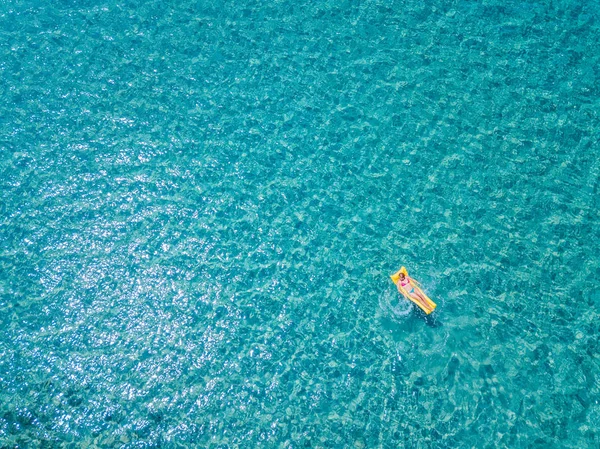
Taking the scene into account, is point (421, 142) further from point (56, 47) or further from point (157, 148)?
point (56, 47)

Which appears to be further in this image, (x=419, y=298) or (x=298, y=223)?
(x=298, y=223)

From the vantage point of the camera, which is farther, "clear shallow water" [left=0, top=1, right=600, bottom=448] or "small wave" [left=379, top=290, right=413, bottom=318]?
"small wave" [left=379, top=290, right=413, bottom=318]

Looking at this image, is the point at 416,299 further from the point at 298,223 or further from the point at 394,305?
the point at 298,223

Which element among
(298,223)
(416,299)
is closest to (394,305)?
(416,299)

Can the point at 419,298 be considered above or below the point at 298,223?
below

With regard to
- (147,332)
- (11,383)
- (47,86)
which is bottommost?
(147,332)

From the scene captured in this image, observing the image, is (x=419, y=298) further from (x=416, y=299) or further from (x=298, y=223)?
(x=298, y=223)

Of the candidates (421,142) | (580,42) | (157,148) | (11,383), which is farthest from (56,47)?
(580,42)

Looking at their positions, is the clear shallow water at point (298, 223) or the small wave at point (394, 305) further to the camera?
the small wave at point (394, 305)
